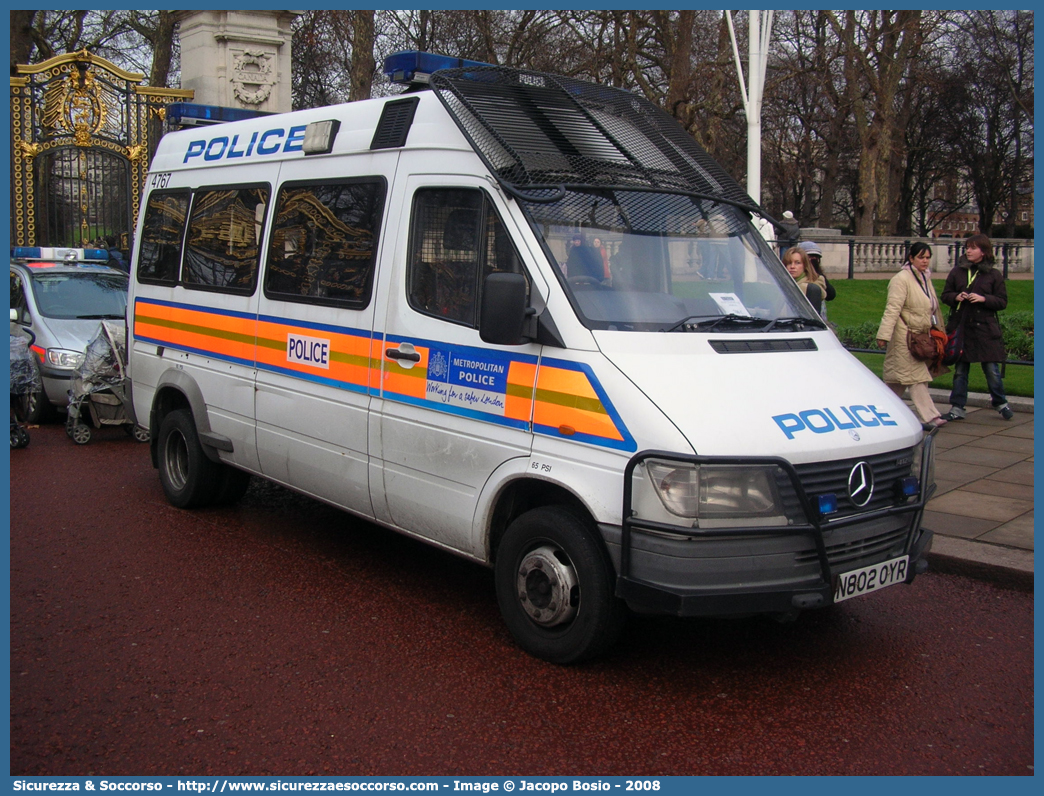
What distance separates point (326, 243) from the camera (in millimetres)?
6078

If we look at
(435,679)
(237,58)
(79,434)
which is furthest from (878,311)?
(435,679)

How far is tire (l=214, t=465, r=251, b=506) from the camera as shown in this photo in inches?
298

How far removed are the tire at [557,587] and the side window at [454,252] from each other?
1.07 metres

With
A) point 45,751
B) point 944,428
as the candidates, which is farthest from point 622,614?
point 944,428

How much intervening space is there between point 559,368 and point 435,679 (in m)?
1.50

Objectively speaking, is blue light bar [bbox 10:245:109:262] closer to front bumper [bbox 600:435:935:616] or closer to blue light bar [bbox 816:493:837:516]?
front bumper [bbox 600:435:935:616]

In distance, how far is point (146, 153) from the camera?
19.4m

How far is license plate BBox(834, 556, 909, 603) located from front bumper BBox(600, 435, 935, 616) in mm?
41

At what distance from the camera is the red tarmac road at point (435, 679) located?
399 cm

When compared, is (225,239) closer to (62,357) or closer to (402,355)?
(402,355)

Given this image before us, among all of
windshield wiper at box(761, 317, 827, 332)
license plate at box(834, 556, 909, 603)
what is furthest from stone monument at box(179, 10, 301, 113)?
license plate at box(834, 556, 909, 603)
